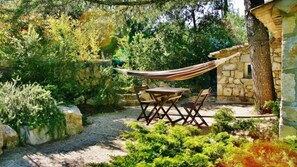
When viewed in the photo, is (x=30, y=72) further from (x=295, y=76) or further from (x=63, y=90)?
(x=295, y=76)

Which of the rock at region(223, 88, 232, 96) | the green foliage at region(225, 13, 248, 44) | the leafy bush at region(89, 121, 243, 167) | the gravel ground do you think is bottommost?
the gravel ground

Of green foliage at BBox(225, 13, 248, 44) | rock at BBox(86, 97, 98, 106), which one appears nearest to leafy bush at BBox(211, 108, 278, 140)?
rock at BBox(86, 97, 98, 106)

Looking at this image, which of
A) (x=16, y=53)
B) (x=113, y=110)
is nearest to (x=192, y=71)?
(x=113, y=110)

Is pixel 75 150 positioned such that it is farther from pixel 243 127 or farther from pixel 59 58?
pixel 59 58

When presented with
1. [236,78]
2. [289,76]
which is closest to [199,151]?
[289,76]

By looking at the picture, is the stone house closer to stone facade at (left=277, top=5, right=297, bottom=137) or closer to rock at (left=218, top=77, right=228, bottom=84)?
stone facade at (left=277, top=5, right=297, bottom=137)

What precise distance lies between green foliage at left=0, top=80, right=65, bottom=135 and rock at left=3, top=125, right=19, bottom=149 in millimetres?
150

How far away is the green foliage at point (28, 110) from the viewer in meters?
4.53

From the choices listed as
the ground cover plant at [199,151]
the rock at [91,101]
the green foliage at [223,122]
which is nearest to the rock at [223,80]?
the rock at [91,101]

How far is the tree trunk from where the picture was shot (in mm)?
5824

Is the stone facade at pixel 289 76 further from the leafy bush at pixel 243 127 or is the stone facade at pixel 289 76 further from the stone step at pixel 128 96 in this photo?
the stone step at pixel 128 96

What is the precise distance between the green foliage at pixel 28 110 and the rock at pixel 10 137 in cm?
15

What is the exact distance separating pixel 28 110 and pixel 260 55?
13.7ft

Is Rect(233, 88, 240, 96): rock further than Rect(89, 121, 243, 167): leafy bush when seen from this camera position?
Yes
